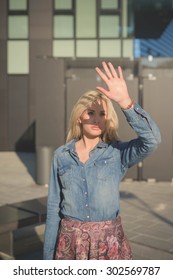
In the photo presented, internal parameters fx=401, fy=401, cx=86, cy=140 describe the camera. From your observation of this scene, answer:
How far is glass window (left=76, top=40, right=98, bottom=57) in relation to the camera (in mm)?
18516

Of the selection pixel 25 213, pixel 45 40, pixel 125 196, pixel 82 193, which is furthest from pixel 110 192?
pixel 45 40

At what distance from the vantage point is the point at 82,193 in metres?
2.59

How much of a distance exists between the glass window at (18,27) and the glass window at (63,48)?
1.49 meters

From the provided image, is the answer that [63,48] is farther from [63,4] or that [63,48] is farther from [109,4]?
[109,4]

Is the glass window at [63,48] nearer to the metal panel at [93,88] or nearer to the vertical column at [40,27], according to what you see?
the vertical column at [40,27]

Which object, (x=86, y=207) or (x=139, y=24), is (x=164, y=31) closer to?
(x=139, y=24)

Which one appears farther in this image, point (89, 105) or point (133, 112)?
point (89, 105)

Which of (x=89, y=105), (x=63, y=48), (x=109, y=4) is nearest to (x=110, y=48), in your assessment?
(x=109, y=4)

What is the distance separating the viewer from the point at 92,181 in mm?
2584

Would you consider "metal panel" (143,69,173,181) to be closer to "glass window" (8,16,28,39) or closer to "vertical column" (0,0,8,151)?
"glass window" (8,16,28,39)

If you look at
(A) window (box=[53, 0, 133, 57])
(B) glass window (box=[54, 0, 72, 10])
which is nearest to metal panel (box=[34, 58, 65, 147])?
(A) window (box=[53, 0, 133, 57])

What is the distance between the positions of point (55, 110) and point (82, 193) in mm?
8999

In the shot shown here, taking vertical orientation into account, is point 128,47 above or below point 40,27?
below

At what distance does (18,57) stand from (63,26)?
2.52 m
